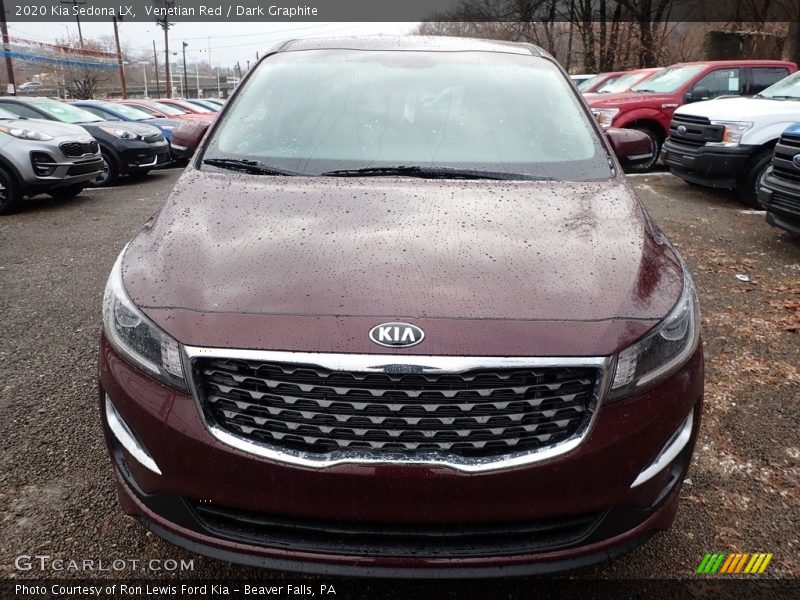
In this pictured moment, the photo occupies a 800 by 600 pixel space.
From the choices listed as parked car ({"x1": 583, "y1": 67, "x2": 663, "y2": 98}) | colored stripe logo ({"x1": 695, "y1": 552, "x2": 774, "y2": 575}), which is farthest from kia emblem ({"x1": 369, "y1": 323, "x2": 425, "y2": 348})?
parked car ({"x1": 583, "y1": 67, "x2": 663, "y2": 98})

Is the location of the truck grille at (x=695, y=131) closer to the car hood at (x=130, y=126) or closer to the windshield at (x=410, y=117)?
the windshield at (x=410, y=117)

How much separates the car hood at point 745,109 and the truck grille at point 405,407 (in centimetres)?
724

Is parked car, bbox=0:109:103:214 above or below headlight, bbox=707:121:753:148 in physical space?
below

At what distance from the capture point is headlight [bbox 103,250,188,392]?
1644 millimetres

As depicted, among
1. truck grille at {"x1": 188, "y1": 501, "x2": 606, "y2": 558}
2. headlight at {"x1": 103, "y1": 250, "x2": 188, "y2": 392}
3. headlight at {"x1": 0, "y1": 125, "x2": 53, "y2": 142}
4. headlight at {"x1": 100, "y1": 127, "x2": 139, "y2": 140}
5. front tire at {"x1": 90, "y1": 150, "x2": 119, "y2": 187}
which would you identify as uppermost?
headlight at {"x1": 103, "y1": 250, "x2": 188, "y2": 392}

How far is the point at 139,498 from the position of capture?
177 cm

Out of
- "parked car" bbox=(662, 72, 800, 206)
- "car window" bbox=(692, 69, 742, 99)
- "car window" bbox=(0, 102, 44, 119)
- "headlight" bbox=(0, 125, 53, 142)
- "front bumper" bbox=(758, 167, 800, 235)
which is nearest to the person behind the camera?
"front bumper" bbox=(758, 167, 800, 235)

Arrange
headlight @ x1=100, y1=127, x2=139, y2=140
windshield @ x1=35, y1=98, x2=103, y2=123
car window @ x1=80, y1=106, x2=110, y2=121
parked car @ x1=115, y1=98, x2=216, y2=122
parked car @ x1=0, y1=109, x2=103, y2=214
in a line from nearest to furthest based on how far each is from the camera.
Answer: parked car @ x1=0, y1=109, x2=103, y2=214, windshield @ x1=35, y1=98, x2=103, y2=123, headlight @ x1=100, y1=127, x2=139, y2=140, car window @ x1=80, y1=106, x2=110, y2=121, parked car @ x1=115, y1=98, x2=216, y2=122

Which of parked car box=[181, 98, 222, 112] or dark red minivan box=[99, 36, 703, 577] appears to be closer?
dark red minivan box=[99, 36, 703, 577]

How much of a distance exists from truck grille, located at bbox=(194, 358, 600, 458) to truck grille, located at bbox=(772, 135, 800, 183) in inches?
199

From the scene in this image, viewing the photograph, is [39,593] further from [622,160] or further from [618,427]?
[622,160]

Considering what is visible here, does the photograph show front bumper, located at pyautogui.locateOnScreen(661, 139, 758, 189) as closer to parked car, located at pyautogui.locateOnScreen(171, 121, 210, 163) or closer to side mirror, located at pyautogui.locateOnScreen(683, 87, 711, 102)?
side mirror, located at pyautogui.locateOnScreen(683, 87, 711, 102)

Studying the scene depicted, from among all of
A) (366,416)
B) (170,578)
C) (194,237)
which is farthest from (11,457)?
(366,416)

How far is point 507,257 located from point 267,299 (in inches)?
28.8
